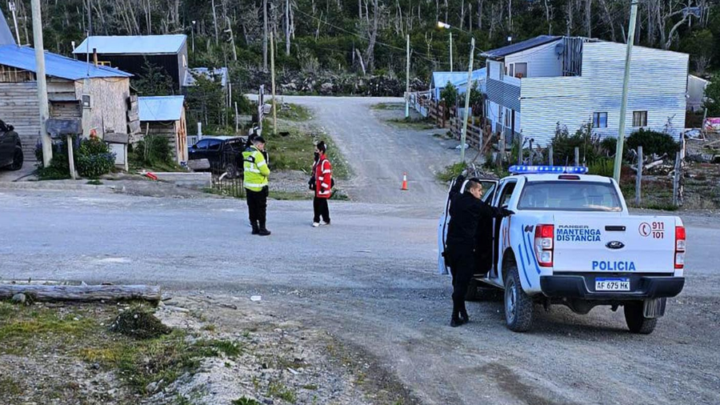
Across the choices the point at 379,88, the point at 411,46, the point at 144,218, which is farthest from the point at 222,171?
the point at 411,46

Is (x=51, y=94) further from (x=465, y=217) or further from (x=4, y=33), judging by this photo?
(x=465, y=217)

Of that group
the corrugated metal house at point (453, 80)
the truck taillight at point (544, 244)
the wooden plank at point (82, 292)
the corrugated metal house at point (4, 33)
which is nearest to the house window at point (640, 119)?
the corrugated metal house at point (453, 80)

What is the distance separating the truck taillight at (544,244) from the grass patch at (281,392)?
10.6 feet

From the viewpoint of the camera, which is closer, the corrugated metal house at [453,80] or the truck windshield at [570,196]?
the truck windshield at [570,196]

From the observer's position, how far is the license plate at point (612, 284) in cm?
880

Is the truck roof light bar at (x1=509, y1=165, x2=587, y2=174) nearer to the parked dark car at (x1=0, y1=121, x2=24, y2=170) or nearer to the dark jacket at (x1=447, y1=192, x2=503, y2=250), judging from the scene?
the dark jacket at (x1=447, y1=192, x2=503, y2=250)

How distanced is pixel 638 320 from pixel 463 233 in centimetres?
229

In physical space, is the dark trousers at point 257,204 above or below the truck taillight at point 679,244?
below

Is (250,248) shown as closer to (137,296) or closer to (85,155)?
(137,296)

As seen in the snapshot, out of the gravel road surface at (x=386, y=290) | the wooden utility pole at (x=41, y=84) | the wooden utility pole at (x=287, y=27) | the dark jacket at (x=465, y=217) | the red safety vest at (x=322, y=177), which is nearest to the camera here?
the gravel road surface at (x=386, y=290)

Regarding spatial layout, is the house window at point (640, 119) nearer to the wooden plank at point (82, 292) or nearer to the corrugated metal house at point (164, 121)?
the corrugated metal house at point (164, 121)

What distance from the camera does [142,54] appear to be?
56125 mm

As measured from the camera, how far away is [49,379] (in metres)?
6.83

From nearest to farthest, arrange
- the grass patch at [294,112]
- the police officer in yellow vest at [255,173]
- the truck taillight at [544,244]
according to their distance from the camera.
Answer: the truck taillight at [544,244] < the police officer in yellow vest at [255,173] < the grass patch at [294,112]
